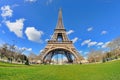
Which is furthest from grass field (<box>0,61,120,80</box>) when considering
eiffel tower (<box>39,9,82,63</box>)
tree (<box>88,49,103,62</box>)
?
tree (<box>88,49,103,62</box>)

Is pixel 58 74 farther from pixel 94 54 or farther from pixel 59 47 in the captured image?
pixel 94 54

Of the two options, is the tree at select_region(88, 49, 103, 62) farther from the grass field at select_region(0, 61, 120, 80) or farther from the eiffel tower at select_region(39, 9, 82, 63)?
the grass field at select_region(0, 61, 120, 80)

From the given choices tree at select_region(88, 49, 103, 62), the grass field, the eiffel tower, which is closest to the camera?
the grass field

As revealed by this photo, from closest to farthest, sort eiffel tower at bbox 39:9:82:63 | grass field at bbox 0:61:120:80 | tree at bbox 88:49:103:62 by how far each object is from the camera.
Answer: grass field at bbox 0:61:120:80, eiffel tower at bbox 39:9:82:63, tree at bbox 88:49:103:62

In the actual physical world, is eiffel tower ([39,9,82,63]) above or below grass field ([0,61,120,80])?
above

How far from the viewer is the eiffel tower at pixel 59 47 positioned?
7888 centimetres

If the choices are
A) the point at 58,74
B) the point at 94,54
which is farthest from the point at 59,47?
the point at 58,74

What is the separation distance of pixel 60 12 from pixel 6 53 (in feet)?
89.2

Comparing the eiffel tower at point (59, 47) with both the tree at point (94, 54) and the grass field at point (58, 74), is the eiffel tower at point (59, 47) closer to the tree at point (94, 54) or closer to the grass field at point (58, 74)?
the tree at point (94, 54)

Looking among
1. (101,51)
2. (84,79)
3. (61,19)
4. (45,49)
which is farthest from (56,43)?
(84,79)

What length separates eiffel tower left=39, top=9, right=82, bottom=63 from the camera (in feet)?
259

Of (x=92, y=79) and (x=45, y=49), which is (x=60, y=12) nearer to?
(x=45, y=49)

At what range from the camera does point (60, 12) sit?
312 ft

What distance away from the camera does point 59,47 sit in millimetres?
81625
